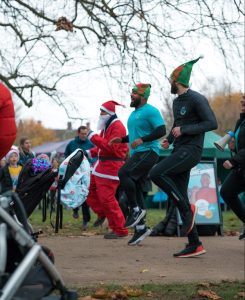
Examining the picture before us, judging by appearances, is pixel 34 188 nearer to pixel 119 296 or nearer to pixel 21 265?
pixel 119 296

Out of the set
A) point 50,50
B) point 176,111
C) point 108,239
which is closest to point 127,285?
point 176,111

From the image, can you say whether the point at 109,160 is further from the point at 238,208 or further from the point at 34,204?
the point at 34,204

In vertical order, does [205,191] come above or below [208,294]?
above

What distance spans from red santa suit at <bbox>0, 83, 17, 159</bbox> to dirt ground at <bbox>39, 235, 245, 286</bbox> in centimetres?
171

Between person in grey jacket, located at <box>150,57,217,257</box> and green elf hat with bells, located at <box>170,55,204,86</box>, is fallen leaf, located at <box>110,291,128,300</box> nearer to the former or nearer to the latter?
person in grey jacket, located at <box>150,57,217,257</box>

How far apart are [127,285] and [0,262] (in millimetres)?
2981

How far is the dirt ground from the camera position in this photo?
6742 millimetres

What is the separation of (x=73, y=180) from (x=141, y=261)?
1.13 metres

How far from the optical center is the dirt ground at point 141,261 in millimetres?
→ 6742

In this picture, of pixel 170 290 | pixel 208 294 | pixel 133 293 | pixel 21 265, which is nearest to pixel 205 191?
pixel 170 290

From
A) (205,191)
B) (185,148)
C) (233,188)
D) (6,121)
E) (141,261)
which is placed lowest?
(141,261)

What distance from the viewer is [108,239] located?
995 cm

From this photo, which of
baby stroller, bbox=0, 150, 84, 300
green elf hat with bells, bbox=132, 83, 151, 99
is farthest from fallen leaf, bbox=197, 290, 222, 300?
green elf hat with bells, bbox=132, 83, 151, 99

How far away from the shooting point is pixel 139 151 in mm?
9055
